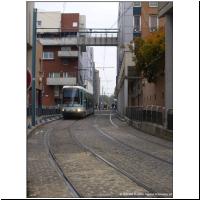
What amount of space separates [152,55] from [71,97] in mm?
8124

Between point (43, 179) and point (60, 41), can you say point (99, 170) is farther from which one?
point (60, 41)

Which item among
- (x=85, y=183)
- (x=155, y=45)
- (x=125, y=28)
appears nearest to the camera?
(x=85, y=183)

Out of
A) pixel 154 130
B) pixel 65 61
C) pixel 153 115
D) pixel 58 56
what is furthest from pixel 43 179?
pixel 65 61

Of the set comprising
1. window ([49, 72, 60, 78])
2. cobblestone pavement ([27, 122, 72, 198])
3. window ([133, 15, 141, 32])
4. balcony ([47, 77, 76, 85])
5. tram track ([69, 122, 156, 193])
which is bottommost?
cobblestone pavement ([27, 122, 72, 198])

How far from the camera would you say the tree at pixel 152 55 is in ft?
104

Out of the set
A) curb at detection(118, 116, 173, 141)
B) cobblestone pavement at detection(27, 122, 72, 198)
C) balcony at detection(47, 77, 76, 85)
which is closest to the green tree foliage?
curb at detection(118, 116, 173, 141)

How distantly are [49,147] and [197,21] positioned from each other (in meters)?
9.84

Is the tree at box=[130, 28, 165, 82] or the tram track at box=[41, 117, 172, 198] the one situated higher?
the tree at box=[130, 28, 165, 82]

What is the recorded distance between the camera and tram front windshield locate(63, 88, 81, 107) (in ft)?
122

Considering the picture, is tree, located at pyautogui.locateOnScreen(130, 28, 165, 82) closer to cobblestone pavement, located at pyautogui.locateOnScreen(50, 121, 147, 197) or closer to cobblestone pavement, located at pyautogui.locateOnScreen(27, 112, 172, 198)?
cobblestone pavement, located at pyautogui.locateOnScreen(27, 112, 172, 198)

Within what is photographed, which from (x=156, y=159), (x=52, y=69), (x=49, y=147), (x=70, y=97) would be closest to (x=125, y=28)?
(x=70, y=97)

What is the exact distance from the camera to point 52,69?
2324 inches

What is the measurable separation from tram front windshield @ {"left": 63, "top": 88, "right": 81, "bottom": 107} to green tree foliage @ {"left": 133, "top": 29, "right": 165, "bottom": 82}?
6.35m
